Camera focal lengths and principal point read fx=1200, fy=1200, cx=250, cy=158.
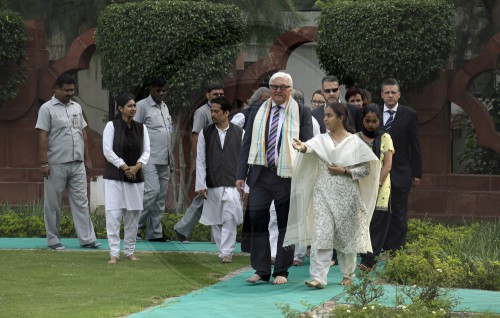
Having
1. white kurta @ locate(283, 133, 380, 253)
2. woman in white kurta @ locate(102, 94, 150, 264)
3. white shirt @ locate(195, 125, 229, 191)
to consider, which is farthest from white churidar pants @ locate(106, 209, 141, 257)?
white kurta @ locate(283, 133, 380, 253)

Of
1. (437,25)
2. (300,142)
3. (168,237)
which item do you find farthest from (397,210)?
(437,25)

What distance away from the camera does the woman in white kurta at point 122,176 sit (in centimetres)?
1206

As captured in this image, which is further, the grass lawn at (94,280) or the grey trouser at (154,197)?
the grey trouser at (154,197)

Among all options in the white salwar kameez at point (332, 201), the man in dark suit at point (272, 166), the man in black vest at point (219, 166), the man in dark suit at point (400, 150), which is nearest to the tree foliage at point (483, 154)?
the man in dark suit at point (400, 150)

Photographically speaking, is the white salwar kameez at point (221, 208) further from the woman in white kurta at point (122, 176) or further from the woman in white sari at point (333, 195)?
the woman in white sari at point (333, 195)

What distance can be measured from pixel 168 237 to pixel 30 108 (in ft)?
16.0

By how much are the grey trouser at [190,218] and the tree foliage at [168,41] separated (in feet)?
7.40

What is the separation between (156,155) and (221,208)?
68.8 inches

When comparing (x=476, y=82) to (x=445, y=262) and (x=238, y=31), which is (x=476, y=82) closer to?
(x=238, y=31)

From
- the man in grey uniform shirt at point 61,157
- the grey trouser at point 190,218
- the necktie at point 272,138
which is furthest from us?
the grey trouser at point 190,218

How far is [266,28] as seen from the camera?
19.5 meters

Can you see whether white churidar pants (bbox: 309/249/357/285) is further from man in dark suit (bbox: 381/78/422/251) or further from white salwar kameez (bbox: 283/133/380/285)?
man in dark suit (bbox: 381/78/422/251)

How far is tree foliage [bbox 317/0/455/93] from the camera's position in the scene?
1570 centimetres

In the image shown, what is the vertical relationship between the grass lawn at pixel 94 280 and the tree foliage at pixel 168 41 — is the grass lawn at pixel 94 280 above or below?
below
